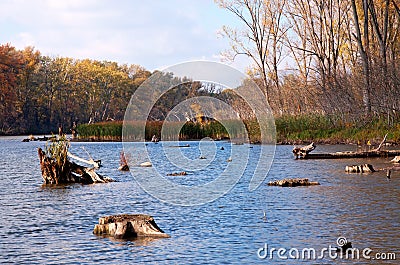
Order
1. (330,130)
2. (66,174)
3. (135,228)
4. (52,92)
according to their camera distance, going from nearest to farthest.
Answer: (135,228) → (66,174) → (330,130) → (52,92)

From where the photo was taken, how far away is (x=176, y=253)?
9203 mm

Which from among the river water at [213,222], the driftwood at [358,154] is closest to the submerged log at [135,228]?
the river water at [213,222]

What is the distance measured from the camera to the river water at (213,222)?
9.15 meters

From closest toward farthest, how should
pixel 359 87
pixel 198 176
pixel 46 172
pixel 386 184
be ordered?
pixel 386 184 → pixel 46 172 → pixel 198 176 → pixel 359 87

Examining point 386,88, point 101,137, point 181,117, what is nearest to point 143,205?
point 386,88

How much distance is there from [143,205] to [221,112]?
23398 millimetres

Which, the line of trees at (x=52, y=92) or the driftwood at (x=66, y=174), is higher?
the line of trees at (x=52, y=92)

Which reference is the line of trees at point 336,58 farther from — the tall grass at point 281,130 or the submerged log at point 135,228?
the submerged log at point 135,228

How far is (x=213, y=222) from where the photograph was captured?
1172cm

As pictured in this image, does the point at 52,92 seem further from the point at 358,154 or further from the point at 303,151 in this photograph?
the point at 358,154

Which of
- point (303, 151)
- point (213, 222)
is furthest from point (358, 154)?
point (213, 222)

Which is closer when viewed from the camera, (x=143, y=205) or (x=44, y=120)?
(x=143, y=205)

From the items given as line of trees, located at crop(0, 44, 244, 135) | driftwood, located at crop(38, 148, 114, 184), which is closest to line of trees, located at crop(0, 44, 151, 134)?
line of trees, located at crop(0, 44, 244, 135)

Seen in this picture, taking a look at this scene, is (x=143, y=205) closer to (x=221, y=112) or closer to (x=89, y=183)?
(x=89, y=183)
